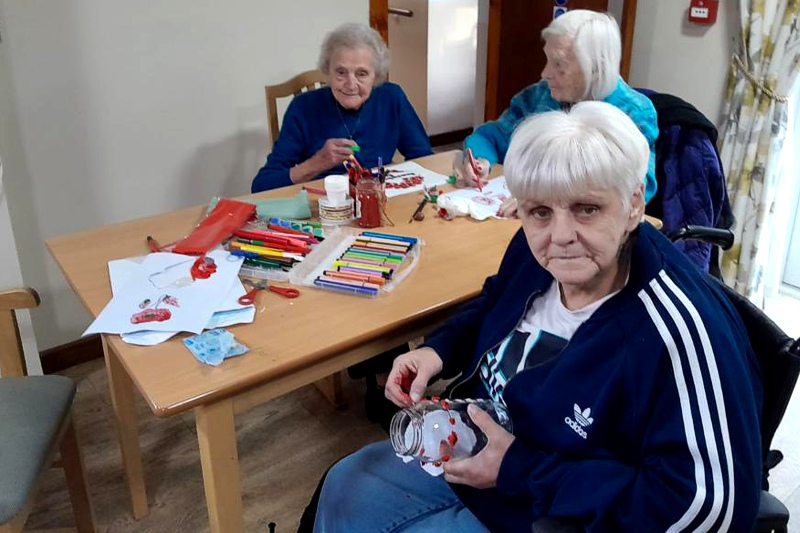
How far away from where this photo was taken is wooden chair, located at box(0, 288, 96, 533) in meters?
1.38

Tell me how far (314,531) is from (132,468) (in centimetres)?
76

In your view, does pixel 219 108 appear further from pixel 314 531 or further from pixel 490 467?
pixel 490 467

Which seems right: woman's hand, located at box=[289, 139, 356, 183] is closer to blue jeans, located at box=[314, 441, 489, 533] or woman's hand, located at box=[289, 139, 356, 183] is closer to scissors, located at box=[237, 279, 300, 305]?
scissors, located at box=[237, 279, 300, 305]

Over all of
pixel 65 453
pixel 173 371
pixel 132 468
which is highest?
pixel 173 371

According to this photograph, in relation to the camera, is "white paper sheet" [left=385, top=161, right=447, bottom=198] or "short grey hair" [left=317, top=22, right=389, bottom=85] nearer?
"white paper sheet" [left=385, top=161, right=447, bottom=198]

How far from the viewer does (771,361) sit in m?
1.08

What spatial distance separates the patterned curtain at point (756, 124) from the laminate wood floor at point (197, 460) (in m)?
1.69

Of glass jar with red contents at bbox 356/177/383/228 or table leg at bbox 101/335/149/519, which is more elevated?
glass jar with red contents at bbox 356/177/383/228

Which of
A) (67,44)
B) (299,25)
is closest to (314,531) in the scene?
(67,44)

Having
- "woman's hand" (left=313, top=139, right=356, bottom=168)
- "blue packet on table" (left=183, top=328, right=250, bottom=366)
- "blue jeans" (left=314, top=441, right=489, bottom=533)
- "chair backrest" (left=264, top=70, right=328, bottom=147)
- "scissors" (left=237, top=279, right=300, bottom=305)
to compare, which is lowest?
"blue jeans" (left=314, top=441, right=489, bottom=533)

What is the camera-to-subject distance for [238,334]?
1.32 meters

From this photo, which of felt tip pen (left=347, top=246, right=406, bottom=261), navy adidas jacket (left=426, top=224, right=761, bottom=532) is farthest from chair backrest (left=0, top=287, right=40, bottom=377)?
navy adidas jacket (left=426, top=224, right=761, bottom=532)

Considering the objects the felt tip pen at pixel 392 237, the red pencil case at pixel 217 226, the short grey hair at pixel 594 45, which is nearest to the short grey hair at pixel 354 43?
the short grey hair at pixel 594 45

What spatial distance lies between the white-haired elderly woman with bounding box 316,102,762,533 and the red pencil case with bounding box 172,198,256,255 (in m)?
0.70
